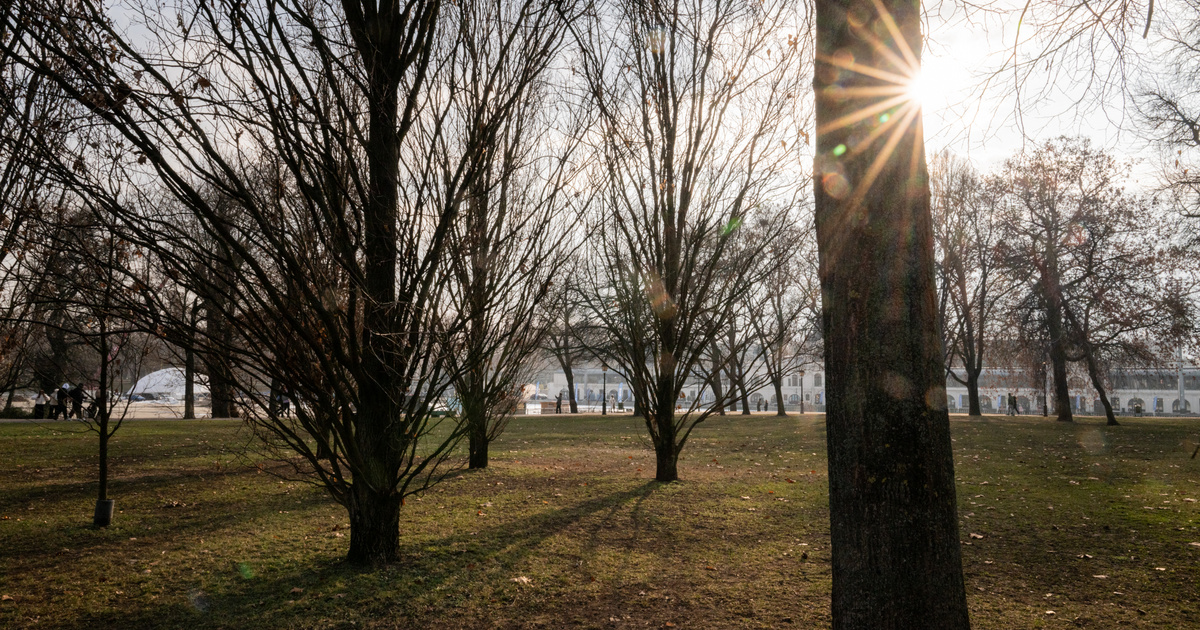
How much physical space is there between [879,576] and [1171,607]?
3.17 meters

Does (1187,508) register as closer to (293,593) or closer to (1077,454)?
(1077,454)

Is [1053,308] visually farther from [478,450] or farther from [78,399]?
[78,399]

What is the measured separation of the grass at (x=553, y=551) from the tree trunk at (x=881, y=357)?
1.59m

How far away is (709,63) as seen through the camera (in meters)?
9.15

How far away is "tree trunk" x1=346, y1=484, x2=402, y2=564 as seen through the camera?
5.02m

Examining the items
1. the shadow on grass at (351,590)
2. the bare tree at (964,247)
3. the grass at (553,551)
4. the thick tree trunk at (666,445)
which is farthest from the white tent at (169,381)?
the bare tree at (964,247)

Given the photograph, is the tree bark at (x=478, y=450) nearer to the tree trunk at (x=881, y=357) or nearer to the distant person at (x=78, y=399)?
the distant person at (x=78, y=399)

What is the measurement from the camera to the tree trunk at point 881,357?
262cm

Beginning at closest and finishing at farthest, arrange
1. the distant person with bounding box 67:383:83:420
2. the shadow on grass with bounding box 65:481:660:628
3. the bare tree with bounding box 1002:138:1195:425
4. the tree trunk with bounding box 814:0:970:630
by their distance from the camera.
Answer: the tree trunk with bounding box 814:0:970:630, the shadow on grass with bounding box 65:481:660:628, the distant person with bounding box 67:383:83:420, the bare tree with bounding box 1002:138:1195:425

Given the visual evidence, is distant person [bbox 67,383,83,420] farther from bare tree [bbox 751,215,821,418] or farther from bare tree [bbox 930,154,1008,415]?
bare tree [bbox 930,154,1008,415]

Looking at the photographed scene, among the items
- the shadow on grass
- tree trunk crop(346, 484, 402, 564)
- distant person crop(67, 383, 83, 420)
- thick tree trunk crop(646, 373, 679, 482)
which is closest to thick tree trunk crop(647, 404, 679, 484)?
thick tree trunk crop(646, 373, 679, 482)

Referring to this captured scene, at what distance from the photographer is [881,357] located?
268 cm

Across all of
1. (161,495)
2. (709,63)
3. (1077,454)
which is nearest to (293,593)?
(161,495)

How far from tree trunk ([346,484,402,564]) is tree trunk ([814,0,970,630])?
346cm
